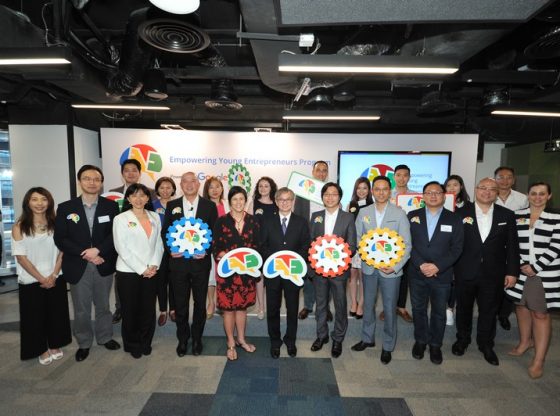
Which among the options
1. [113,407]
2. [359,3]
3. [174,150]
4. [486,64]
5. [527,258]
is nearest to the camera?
[359,3]

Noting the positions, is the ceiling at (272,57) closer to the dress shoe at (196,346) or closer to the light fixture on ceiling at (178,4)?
the light fixture on ceiling at (178,4)

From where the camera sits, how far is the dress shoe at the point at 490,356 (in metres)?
3.00

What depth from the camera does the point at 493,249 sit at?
2.86m

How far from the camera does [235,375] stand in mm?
2760

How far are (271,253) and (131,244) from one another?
1351 mm

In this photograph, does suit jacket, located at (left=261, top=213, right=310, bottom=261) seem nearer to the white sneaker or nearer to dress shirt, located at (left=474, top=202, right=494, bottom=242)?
dress shirt, located at (left=474, top=202, right=494, bottom=242)

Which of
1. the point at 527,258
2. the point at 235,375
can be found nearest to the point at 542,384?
the point at 527,258

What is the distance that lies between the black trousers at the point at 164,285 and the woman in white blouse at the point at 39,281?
921mm

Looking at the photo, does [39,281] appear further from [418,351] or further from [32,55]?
[418,351]

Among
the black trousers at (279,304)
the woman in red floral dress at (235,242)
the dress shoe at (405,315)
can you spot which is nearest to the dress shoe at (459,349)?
the dress shoe at (405,315)

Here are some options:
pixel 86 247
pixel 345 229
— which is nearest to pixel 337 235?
pixel 345 229

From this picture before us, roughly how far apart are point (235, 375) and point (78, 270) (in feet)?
6.09

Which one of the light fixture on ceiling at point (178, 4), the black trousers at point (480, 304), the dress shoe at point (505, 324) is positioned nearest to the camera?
the light fixture on ceiling at point (178, 4)

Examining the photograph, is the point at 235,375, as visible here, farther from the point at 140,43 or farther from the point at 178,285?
the point at 140,43
